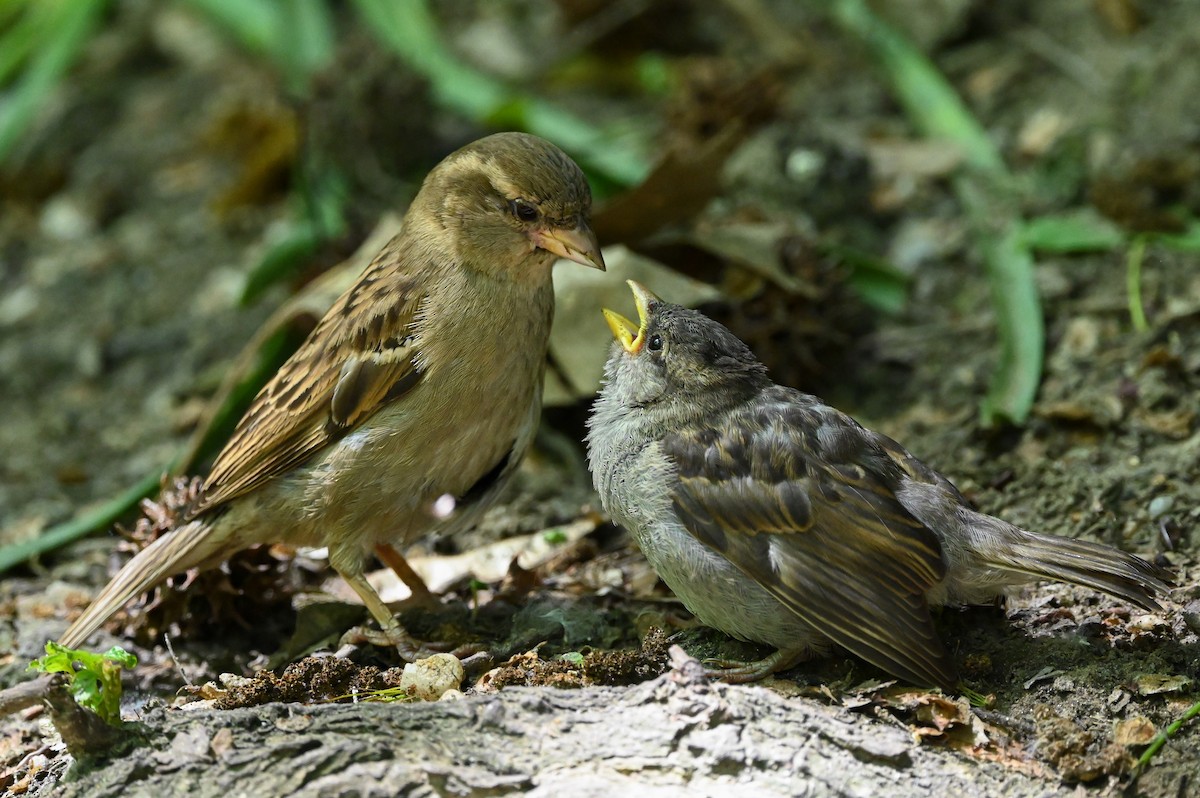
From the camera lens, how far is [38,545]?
5.14 m

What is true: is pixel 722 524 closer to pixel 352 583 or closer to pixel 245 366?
pixel 352 583

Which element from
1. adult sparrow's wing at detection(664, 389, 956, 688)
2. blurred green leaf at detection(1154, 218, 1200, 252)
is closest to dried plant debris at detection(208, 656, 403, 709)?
adult sparrow's wing at detection(664, 389, 956, 688)

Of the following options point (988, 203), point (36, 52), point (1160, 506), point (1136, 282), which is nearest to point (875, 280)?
point (988, 203)

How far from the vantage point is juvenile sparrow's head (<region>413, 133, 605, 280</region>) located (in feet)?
14.0

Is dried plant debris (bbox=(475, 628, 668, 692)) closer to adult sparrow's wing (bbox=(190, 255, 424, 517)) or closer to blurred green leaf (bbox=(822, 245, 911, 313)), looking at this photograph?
adult sparrow's wing (bbox=(190, 255, 424, 517))

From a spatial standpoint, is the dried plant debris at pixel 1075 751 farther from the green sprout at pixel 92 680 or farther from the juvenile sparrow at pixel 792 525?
the green sprout at pixel 92 680

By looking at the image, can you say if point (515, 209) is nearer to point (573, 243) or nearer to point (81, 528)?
point (573, 243)

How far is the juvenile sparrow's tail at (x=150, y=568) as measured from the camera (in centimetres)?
429

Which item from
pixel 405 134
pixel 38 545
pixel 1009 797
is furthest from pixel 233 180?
pixel 1009 797

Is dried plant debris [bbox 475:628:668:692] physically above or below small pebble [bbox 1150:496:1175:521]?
above

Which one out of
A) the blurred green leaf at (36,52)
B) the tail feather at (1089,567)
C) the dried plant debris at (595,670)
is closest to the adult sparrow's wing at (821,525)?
the tail feather at (1089,567)

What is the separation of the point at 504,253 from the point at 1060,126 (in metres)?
3.55

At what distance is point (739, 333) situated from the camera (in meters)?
5.38

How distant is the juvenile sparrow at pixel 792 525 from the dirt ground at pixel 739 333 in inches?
7.9
